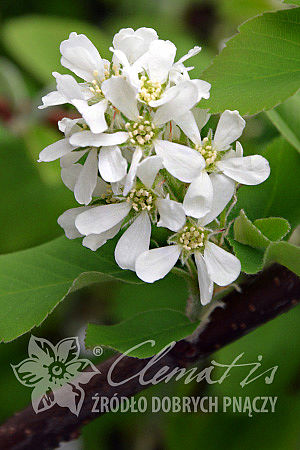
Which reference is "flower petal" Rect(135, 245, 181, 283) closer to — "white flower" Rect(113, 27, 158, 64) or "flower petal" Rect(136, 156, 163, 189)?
"flower petal" Rect(136, 156, 163, 189)

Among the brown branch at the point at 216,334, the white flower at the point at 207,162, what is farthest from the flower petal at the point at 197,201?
the brown branch at the point at 216,334

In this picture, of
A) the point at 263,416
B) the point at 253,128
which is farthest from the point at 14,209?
the point at 263,416

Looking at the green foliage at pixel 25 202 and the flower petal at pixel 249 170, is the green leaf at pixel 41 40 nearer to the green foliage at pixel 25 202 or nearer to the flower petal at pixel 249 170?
the green foliage at pixel 25 202

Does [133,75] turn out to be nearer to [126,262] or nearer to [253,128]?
[126,262]

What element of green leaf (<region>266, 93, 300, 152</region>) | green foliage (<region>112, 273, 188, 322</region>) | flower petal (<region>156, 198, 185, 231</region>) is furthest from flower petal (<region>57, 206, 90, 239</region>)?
green foliage (<region>112, 273, 188, 322</region>)

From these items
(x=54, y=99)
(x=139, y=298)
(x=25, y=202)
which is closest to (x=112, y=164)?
(x=54, y=99)

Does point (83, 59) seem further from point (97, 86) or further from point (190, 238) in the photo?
point (190, 238)

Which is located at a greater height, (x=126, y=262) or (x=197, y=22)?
(x=126, y=262)
